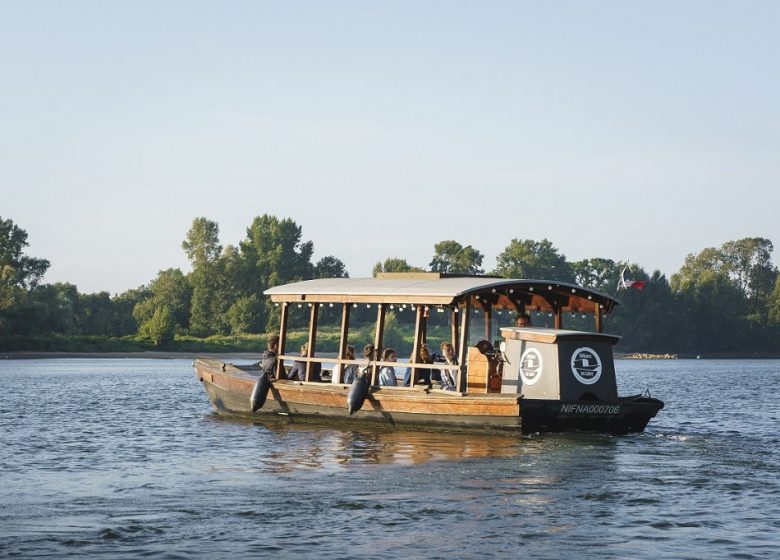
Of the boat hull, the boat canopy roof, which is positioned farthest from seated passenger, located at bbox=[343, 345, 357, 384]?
the boat canopy roof

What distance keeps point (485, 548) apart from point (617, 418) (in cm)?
1110

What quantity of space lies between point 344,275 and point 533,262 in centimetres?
3020

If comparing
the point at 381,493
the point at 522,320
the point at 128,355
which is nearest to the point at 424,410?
the point at 522,320

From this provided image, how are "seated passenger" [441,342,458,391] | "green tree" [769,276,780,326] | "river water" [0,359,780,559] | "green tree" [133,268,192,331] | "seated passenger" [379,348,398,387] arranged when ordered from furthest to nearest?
"green tree" [769,276,780,326] → "green tree" [133,268,192,331] → "seated passenger" [379,348,398,387] → "seated passenger" [441,342,458,391] → "river water" [0,359,780,559]

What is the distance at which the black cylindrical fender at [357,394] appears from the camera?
2564 cm

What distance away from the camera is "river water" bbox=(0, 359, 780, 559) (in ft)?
44.8

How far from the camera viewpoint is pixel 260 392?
28.4 meters

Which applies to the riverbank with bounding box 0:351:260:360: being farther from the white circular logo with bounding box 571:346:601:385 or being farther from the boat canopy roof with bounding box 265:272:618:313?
the white circular logo with bounding box 571:346:601:385

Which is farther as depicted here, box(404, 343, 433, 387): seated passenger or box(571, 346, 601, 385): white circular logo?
box(404, 343, 433, 387): seated passenger

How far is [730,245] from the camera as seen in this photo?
178 meters

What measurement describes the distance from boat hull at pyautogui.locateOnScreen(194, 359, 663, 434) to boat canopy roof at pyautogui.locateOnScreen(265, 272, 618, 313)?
2.07 metres

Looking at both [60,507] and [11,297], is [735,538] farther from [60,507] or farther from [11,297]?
[11,297]

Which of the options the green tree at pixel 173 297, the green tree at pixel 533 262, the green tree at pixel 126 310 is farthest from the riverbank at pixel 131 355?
the green tree at pixel 533 262

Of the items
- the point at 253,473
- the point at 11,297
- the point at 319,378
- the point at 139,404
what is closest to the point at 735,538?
the point at 253,473
